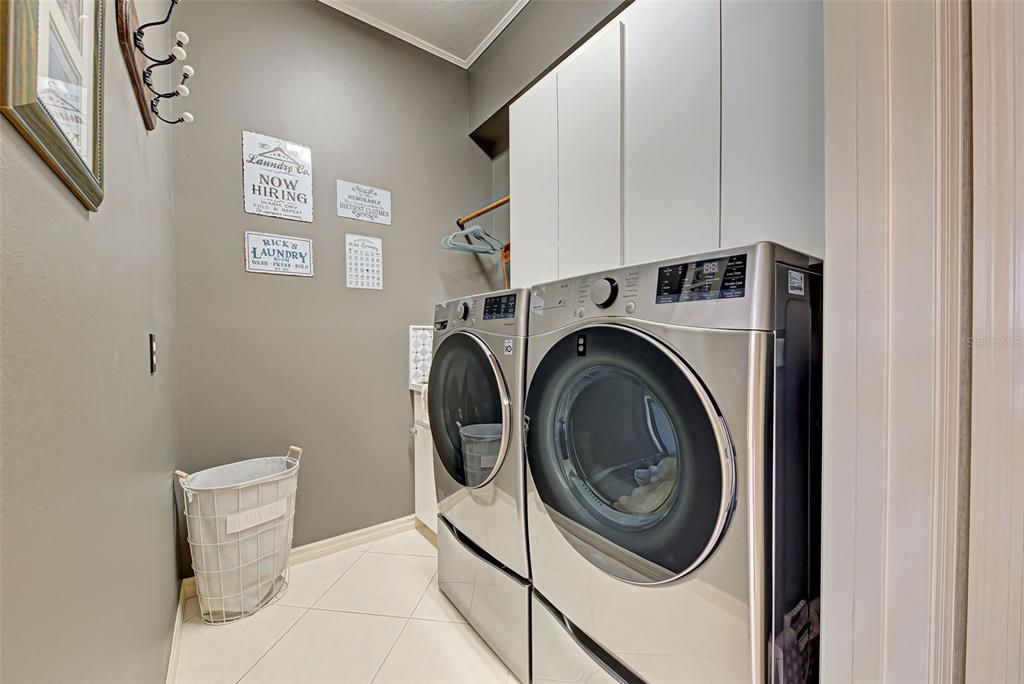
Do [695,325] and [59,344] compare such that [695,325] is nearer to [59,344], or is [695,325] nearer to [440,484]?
[59,344]

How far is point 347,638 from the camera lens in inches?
56.3

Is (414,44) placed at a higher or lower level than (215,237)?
higher

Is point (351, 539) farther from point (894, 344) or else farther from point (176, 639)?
point (894, 344)

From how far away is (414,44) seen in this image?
7.50 ft

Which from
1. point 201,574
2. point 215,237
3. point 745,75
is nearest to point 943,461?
point 745,75

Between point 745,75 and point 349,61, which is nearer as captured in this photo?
point 745,75

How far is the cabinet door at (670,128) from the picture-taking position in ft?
3.61

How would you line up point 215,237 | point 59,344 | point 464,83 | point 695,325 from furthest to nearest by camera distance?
point 464,83 → point 215,237 → point 695,325 → point 59,344

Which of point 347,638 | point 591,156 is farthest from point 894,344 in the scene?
point 347,638

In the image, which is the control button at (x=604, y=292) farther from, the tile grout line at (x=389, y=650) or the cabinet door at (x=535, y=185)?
the tile grout line at (x=389, y=650)

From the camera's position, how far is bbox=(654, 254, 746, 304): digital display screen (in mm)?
684

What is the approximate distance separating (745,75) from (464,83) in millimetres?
1987

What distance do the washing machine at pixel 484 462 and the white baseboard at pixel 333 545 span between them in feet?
2.35

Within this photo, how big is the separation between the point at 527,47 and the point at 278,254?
63.2 inches
